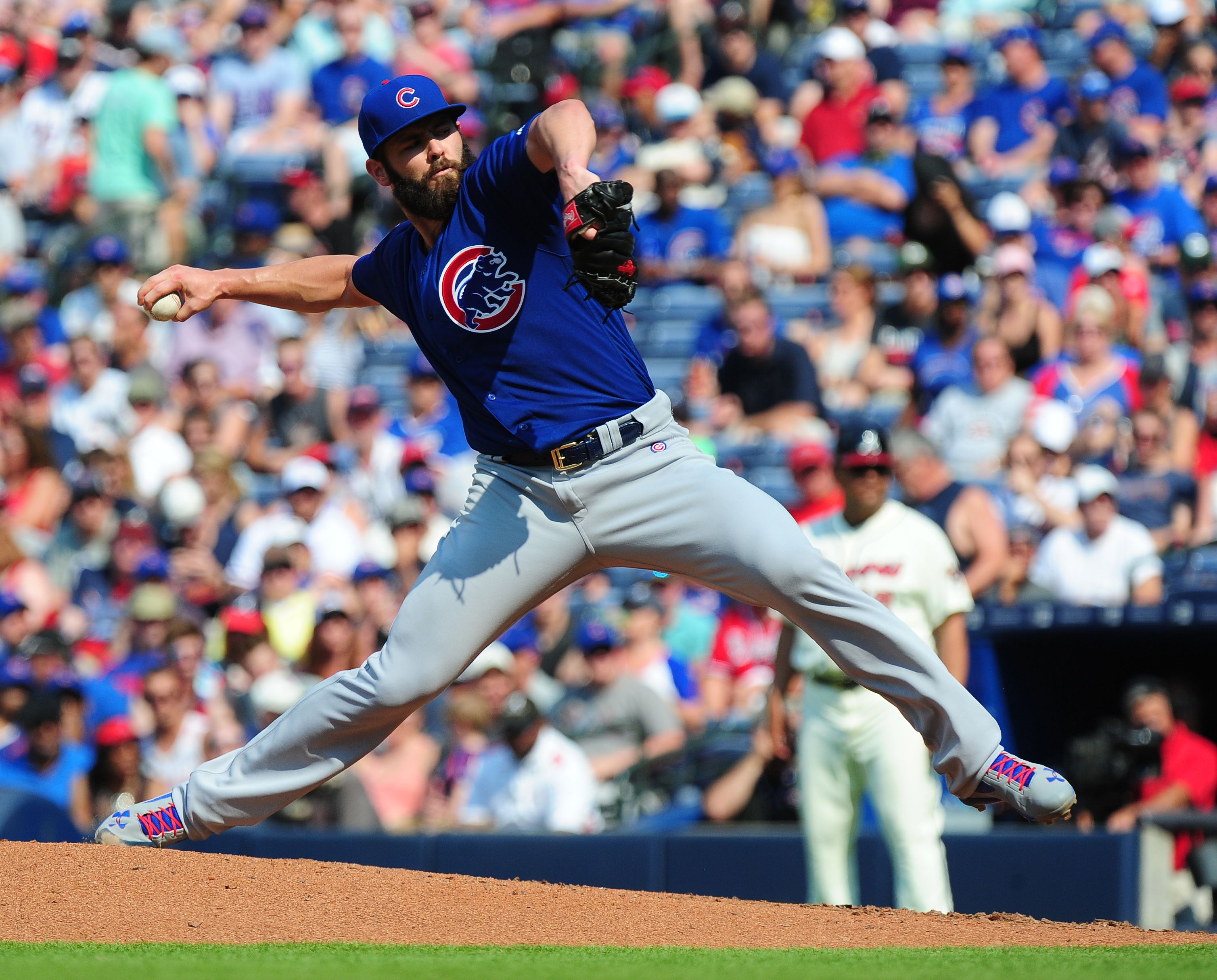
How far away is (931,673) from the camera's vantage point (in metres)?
4.53

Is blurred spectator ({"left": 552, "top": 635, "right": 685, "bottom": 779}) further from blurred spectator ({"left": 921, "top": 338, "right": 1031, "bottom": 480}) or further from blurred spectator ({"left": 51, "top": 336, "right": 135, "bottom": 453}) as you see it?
blurred spectator ({"left": 51, "top": 336, "right": 135, "bottom": 453})

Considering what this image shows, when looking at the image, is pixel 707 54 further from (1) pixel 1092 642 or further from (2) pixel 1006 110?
(1) pixel 1092 642

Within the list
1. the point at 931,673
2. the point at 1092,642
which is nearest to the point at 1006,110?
the point at 1092,642

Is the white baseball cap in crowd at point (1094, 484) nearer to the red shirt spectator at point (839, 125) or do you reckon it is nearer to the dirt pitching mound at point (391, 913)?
the dirt pitching mound at point (391, 913)

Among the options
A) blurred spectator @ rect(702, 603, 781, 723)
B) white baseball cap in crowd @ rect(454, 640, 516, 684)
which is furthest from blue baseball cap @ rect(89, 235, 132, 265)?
blurred spectator @ rect(702, 603, 781, 723)

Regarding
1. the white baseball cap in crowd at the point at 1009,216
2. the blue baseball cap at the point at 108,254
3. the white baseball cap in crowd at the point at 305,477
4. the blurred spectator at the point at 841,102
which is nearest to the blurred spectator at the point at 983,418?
the white baseball cap in crowd at the point at 1009,216

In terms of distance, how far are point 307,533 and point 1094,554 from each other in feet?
15.1

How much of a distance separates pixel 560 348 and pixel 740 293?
644cm

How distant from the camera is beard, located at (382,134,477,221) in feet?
14.8

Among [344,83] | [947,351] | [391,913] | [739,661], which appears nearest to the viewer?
[391,913]

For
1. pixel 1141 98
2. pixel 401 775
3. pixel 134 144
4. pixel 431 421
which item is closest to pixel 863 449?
pixel 401 775

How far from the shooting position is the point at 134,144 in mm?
14031

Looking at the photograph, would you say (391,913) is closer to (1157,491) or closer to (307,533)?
(1157,491)

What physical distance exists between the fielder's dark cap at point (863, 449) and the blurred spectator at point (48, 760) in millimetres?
4173
